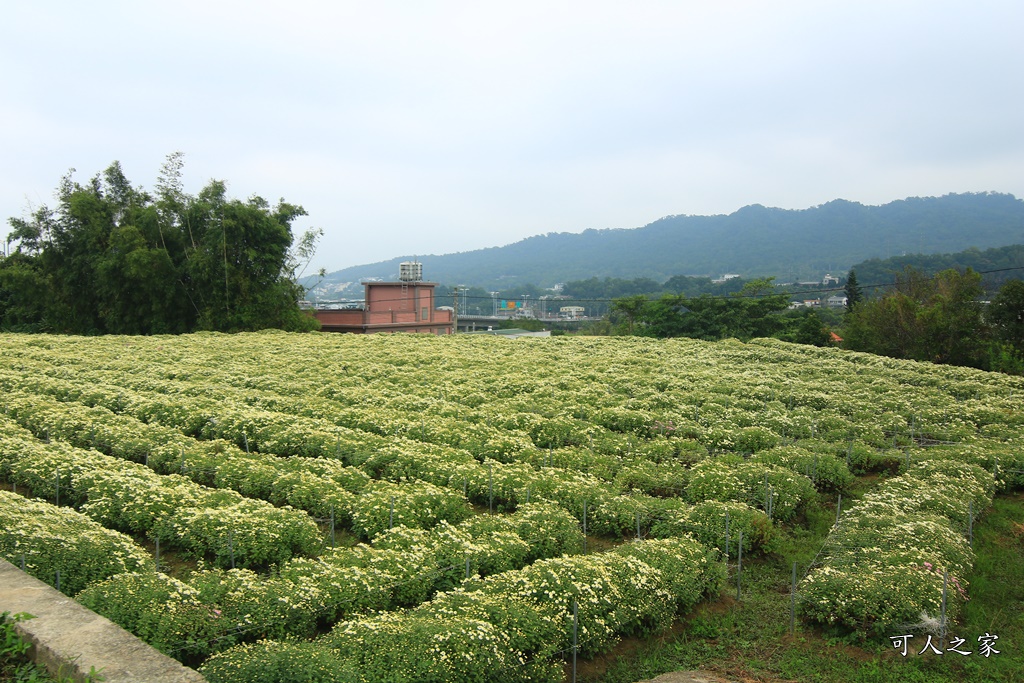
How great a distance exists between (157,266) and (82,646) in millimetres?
44901

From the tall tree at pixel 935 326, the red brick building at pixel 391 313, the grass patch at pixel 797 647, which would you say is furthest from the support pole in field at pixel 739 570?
the red brick building at pixel 391 313

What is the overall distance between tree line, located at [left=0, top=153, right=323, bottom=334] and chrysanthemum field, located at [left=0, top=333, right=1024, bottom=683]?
950 inches

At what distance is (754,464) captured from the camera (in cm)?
1421

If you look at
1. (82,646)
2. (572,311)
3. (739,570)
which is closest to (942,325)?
(739,570)

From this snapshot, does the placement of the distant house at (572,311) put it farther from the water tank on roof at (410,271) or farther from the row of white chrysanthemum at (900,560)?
the row of white chrysanthemum at (900,560)

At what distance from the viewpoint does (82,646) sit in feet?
19.8

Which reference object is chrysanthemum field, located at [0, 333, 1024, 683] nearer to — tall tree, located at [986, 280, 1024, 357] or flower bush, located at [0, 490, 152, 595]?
flower bush, located at [0, 490, 152, 595]

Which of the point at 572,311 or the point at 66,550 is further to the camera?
the point at 572,311

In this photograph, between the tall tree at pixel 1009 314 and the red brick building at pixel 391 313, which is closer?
the tall tree at pixel 1009 314

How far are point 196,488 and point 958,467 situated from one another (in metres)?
15.0

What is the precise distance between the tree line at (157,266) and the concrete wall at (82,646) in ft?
140

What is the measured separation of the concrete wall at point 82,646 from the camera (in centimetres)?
571

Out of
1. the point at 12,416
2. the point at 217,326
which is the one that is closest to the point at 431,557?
the point at 12,416

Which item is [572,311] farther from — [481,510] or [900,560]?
[900,560]
